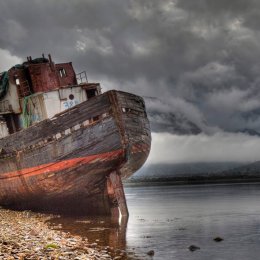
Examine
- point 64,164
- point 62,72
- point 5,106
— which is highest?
point 62,72

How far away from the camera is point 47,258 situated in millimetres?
9211

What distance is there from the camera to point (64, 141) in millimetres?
19453

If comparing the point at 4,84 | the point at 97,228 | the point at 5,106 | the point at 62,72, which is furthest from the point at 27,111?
the point at 97,228

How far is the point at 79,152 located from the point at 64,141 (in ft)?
A: 3.20

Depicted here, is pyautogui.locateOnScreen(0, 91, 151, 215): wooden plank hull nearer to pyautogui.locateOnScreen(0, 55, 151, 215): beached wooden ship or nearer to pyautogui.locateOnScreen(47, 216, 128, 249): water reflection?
pyautogui.locateOnScreen(0, 55, 151, 215): beached wooden ship

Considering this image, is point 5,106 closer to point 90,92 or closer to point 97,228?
point 90,92

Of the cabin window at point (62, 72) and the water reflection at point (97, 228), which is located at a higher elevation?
the cabin window at point (62, 72)

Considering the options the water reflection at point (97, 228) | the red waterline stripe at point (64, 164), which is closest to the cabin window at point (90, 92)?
the red waterline stripe at point (64, 164)

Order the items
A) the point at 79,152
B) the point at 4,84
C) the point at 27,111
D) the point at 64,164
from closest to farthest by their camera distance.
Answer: the point at 79,152
the point at 64,164
the point at 27,111
the point at 4,84

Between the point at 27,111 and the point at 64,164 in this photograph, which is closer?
the point at 64,164

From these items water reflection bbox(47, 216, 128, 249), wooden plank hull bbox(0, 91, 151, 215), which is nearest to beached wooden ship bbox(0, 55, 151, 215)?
wooden plank hull bbox(0, 91, 151, 215)

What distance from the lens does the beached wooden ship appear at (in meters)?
19.1

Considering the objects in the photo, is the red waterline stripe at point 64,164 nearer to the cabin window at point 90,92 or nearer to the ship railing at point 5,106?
the ship railing at point 5,106

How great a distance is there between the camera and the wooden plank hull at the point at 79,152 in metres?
19.0
